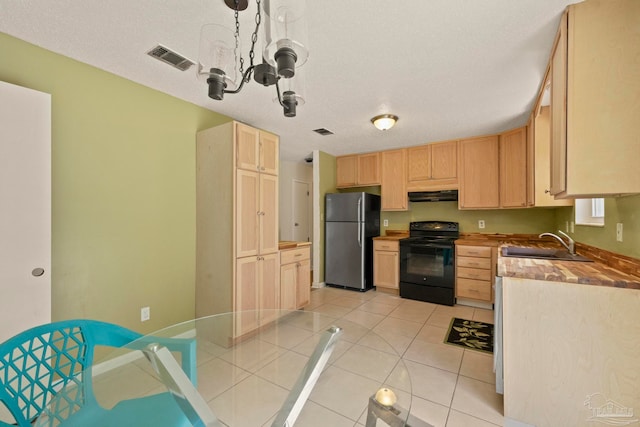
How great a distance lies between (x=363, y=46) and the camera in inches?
68.1

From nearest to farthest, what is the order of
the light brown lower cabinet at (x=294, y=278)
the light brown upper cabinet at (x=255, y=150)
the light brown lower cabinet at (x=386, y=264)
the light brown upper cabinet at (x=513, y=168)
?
the light brown upper cabinet at (x=255, y=150), the light brown lower cabinet at (x=294, y=278), the light brown upper cabinet at (x=513, y=168), the light brown lower cabinet at (x=386, y=264)

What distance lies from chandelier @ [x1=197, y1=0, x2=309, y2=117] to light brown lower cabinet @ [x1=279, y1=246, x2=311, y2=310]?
6.81ft

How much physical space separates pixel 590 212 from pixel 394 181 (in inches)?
93.0

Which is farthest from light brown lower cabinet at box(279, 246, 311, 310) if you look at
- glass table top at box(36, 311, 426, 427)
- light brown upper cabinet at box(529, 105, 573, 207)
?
light brown upper cabinet at box(529, 105, 573, 207)

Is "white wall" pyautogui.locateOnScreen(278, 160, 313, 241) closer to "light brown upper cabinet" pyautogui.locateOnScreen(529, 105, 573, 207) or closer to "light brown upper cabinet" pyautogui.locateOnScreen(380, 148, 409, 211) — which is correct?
"light brown upper cabinet" pyautogui.locateOnScreen(380, 148, 409, 211)

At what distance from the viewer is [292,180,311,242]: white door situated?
528 centimetres

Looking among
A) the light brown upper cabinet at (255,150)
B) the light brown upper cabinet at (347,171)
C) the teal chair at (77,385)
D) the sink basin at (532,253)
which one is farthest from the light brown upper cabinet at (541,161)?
the teal chair at (77,385)

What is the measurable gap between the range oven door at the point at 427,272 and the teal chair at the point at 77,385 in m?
3.22

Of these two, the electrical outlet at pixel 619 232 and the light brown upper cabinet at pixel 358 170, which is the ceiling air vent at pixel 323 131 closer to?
the light brown upper cabinet at pixel 358 170

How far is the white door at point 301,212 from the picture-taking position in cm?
528

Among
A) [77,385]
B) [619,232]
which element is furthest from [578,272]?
[77,385]

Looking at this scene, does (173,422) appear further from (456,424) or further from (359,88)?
(359,88)

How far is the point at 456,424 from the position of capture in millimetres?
1545

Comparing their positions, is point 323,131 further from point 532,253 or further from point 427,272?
point 532,253
